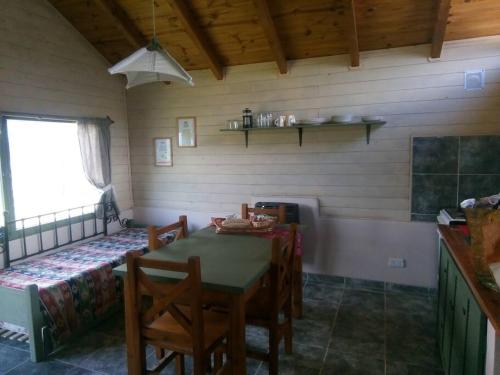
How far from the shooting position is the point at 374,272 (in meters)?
3.59

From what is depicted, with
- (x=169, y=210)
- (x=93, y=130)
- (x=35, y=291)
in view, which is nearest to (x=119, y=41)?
(x=93, y=130)

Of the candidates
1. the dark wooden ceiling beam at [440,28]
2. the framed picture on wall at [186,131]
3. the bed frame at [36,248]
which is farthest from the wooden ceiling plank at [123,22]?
the dark wooden ceiling beam at [440,28]

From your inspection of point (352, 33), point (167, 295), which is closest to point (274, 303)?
point (167, 295)

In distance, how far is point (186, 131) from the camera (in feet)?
13.9

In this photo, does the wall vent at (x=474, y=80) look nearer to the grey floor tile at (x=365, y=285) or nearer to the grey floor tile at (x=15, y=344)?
the grey floor tile at (x=365, y=285)

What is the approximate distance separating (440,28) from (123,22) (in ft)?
9.60

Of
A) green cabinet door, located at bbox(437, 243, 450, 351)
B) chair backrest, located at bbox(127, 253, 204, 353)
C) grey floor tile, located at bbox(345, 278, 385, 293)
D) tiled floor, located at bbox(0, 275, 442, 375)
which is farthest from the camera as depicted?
grey floor tile, located at bbox(345, 278, 385, 293)

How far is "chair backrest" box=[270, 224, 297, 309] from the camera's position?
6.70 ft

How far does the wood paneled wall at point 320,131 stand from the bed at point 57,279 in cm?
93

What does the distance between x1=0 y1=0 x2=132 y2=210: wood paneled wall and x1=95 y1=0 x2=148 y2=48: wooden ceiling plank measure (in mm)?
592

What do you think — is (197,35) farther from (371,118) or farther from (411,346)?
(411,346)

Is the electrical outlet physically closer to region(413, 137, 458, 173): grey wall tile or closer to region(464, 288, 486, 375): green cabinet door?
region(413, 137, 458, 173): grey wall tile

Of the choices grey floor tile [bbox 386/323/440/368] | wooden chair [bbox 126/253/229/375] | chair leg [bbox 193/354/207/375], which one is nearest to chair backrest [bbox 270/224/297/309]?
wooden chair [bbox 126/253/229/375]

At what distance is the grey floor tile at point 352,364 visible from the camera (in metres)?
2.30
